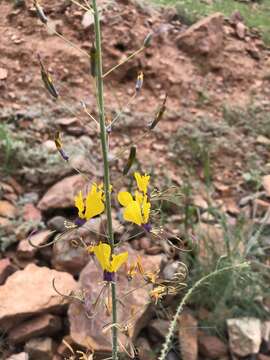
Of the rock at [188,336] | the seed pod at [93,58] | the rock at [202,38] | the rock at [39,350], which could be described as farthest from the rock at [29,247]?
the rock at [202,38]

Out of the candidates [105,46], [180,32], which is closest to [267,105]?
[180,32]

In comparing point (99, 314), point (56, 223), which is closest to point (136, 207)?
point (99, 314)

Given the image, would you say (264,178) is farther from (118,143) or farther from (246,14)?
(246,14)

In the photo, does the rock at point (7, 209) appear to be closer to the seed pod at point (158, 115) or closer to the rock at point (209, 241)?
the rock at point (209, 241)

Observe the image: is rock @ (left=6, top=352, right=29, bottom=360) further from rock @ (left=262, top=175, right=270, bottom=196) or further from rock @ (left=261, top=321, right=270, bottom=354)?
rock @ (left=262, top=175, right=270, bottom=196)

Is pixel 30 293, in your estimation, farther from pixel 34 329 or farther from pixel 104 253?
pixel 104 253
